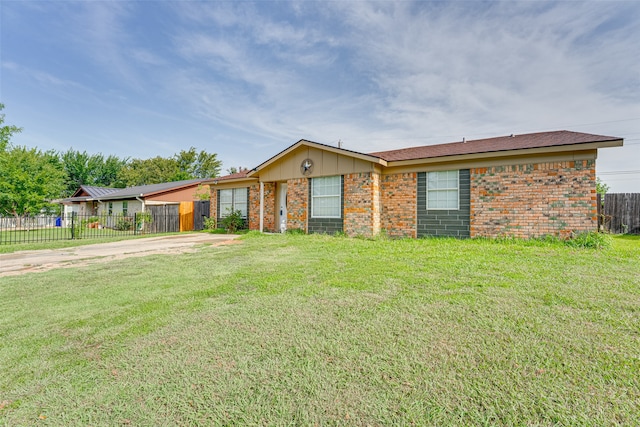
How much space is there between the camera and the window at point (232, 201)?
15.5 m

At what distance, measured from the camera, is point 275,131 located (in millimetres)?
21359

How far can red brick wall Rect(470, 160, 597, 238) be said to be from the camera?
8.11 m

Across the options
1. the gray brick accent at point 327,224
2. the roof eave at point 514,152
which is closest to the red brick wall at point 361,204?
the gray brick accent at point 327,224

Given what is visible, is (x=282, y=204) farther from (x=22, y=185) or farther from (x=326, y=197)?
(x=22, y=185)

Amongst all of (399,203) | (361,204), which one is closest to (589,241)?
(399,203)

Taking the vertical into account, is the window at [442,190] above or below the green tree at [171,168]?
below

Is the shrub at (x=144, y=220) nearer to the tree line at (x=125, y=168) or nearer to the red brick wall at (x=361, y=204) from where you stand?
the red brick wall at (x=361, y=204)

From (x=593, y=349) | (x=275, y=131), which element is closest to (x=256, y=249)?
(x=593, y=349)

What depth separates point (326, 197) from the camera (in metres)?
11.9

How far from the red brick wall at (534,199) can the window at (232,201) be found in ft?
35.6

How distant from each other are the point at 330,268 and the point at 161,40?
41.4 ft

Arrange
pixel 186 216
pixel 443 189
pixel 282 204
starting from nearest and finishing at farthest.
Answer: pixel 443 189, pixel 282 204, pixel 186 216

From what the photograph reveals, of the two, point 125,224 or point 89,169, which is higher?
point 89,169

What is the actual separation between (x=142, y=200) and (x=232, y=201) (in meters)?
10.0
